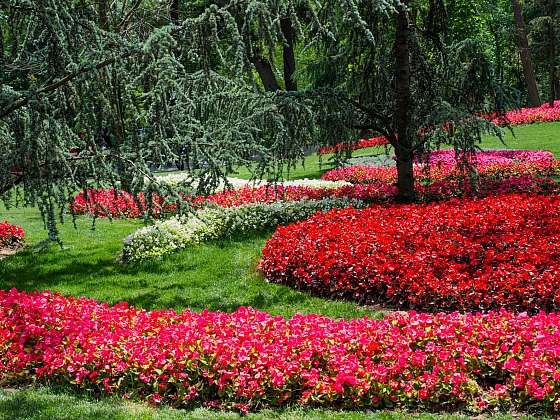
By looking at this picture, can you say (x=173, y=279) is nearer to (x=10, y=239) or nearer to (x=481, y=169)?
(x=10, y=239)

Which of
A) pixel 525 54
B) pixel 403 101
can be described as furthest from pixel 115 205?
pixel 525 54

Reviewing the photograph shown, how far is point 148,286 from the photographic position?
9.32 meters

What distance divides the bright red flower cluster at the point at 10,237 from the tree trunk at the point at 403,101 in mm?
7972

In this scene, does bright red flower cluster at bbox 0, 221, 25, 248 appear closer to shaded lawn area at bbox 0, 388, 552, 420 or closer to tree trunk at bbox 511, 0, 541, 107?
shaded lawn area at bbox 0, 388, 552, 420

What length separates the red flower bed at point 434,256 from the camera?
23.0ft

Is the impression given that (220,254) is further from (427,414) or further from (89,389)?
(427,414)

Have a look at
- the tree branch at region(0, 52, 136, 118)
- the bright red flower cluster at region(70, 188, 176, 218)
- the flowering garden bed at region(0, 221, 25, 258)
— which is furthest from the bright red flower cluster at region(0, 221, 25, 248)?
the tree branch at region(0, 52, 136, 118)

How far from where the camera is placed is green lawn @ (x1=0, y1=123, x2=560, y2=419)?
4.96 metres

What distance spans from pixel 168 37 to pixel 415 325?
3391mm

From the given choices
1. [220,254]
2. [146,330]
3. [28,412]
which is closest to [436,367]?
[146,330]

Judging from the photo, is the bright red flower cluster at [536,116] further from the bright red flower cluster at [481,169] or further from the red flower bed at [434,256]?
the red flower bed at [434,256]

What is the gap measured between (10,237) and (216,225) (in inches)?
180

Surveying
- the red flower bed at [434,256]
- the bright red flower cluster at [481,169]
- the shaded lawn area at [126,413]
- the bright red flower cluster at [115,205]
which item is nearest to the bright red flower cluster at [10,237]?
the bright red flower cluster at [115,205]

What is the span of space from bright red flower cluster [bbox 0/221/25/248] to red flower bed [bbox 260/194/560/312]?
625 centimetres
